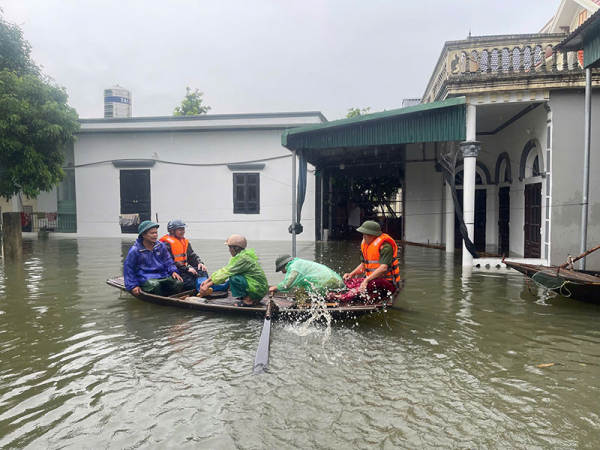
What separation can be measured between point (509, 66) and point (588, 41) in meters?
1.68

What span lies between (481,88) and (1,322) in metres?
10.4

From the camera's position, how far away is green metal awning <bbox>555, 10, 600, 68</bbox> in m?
8.32

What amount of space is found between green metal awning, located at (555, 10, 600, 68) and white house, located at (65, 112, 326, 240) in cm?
974

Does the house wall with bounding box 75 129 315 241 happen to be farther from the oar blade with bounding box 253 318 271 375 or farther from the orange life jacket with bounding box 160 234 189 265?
the oar blade with bounding box 253 318 271 375

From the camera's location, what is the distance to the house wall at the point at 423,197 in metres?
16.3

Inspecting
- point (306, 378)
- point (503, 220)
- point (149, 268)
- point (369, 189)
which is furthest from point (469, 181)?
point (369, 189)

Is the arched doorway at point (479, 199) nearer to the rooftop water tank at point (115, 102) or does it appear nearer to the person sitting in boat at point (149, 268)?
the person sitting in boat at point (149, 268)

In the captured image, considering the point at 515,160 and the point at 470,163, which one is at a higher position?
the point at 515,160

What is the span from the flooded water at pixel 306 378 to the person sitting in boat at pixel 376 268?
0.41 m

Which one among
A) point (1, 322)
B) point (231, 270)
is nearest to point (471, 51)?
point (231, 270)

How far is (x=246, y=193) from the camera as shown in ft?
59.3

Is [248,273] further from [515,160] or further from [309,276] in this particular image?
[515,160]

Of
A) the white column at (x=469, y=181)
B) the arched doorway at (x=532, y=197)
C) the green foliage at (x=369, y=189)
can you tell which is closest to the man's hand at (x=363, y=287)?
the white column at (x=469, y=181)

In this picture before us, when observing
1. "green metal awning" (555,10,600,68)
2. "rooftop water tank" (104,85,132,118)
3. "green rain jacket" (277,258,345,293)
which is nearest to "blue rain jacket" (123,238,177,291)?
"green rain jacket" (277,258,345,293)
